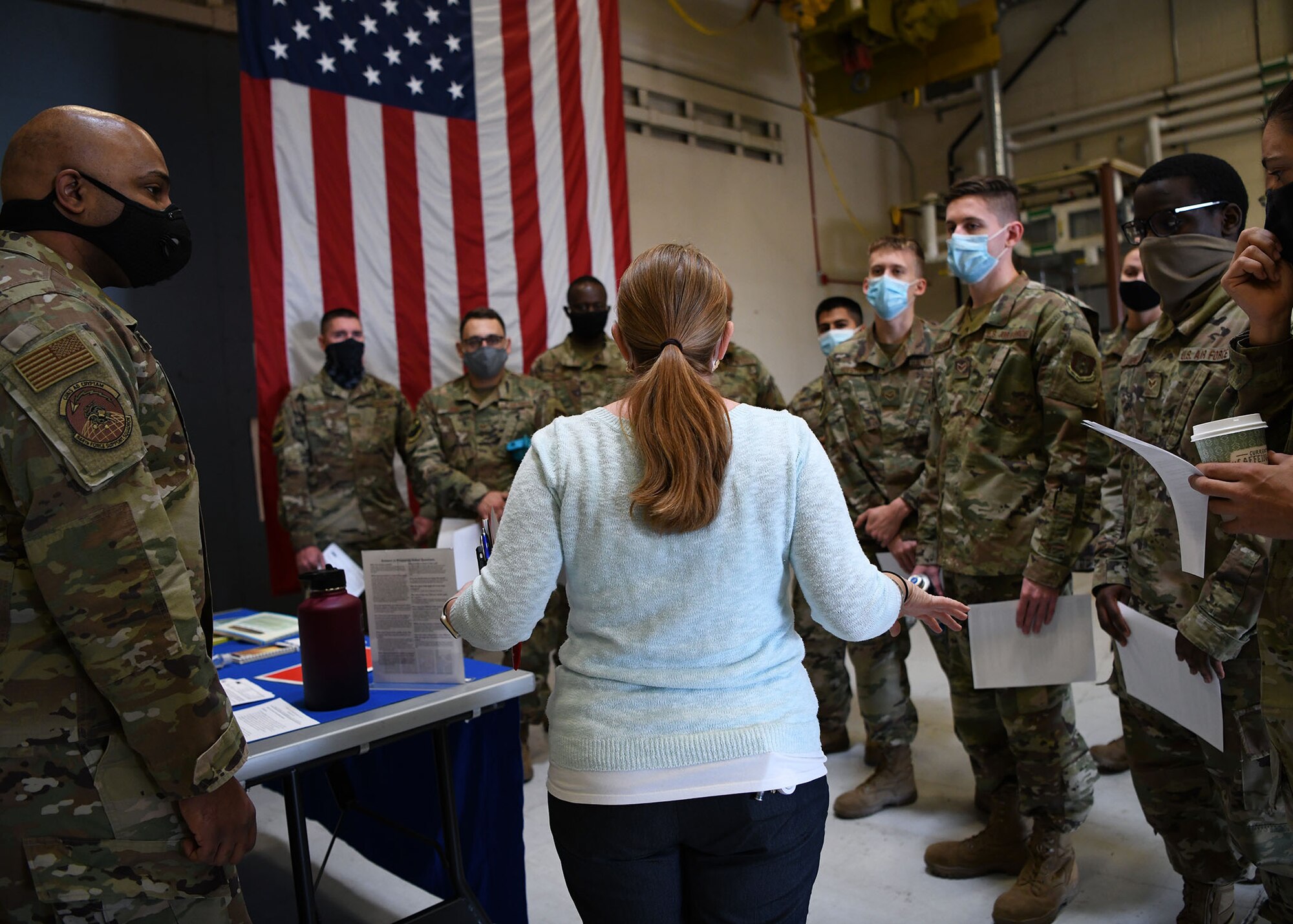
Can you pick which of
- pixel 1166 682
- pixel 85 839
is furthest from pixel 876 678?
pixel 85 839

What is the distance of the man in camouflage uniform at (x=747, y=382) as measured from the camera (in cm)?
374

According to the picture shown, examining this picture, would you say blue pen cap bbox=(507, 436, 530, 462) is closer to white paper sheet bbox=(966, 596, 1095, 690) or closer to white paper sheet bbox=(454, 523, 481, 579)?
white paper sheet bbox=(454, 523, 481, 579)

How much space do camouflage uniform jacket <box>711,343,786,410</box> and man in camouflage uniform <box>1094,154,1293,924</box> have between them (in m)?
1.82

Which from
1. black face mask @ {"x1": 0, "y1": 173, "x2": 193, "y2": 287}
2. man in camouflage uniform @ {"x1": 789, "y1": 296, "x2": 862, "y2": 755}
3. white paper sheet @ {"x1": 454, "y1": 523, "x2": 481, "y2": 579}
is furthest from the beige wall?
black face mask @ {"x1": 0, "y1": 173, "x2": 193, "y2": 287}

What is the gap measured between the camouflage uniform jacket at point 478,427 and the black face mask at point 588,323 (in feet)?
1.39

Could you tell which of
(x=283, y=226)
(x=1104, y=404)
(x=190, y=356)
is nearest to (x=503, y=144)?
(x=283, y=226)

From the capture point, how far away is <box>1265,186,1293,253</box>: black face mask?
3.95 ft

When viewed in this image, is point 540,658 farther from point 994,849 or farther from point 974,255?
point 974,255

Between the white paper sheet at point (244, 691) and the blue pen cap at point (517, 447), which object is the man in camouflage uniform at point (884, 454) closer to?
the blue pen cap at point (517, 447)

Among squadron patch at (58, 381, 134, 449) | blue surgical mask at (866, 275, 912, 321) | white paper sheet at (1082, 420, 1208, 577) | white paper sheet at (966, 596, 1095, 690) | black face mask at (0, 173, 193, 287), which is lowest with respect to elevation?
white paper sheet at (966, 596, 1095, 690)

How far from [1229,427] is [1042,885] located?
1.40 meters

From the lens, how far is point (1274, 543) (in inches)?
48.3

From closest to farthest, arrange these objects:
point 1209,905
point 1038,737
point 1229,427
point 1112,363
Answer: point 1229,427 → point 1209,905 → point 1038,737 → point 1112,363

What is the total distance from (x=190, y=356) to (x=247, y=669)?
2438 mm
